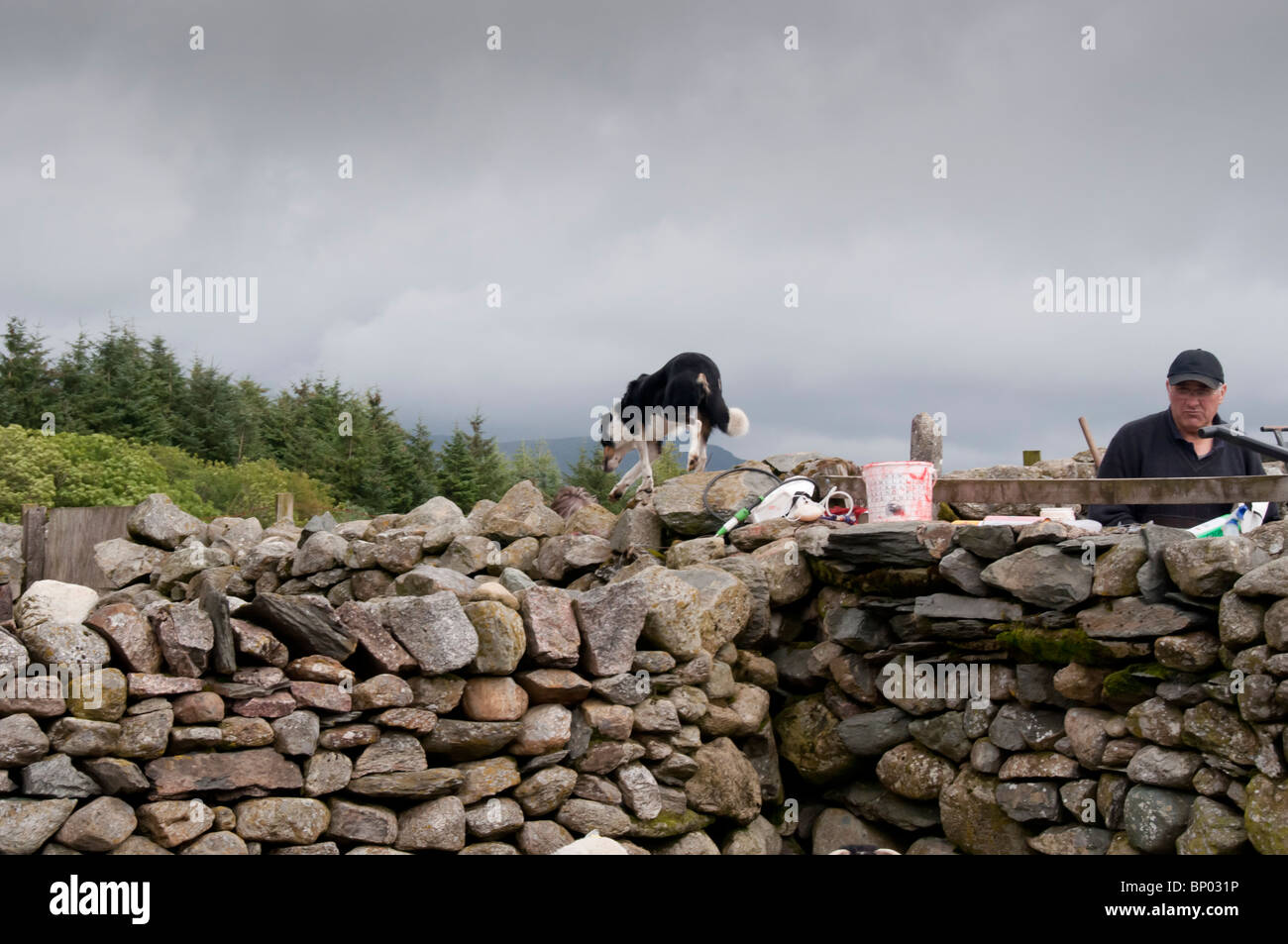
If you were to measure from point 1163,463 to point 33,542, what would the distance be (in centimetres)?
1002

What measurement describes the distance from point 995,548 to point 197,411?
Answer: 27730mm

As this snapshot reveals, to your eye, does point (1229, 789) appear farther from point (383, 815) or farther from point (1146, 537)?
point (383, 815)

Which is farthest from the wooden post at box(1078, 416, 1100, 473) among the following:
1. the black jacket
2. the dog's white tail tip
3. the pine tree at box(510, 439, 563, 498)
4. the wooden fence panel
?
the pine tree at box(510, 439, 563, 498)

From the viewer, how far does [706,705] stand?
273 inches

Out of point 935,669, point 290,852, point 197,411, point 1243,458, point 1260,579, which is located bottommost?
point 290,852

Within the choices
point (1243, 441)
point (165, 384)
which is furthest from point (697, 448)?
point (165, 384)

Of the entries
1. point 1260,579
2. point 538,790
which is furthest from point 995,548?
point 538,790

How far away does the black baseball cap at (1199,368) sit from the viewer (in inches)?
286

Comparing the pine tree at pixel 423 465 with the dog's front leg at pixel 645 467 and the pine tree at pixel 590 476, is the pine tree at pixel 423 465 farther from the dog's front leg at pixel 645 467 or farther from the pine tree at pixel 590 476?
the dog's front leg at pixel 645 467

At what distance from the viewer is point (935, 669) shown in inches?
281

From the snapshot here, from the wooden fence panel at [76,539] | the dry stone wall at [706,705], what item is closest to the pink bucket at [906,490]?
the dry stone wall at [706,705]

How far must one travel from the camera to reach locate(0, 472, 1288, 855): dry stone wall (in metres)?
5.05

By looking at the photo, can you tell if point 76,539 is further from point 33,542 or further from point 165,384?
point 165,384

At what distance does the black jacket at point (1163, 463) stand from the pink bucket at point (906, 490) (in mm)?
1172
